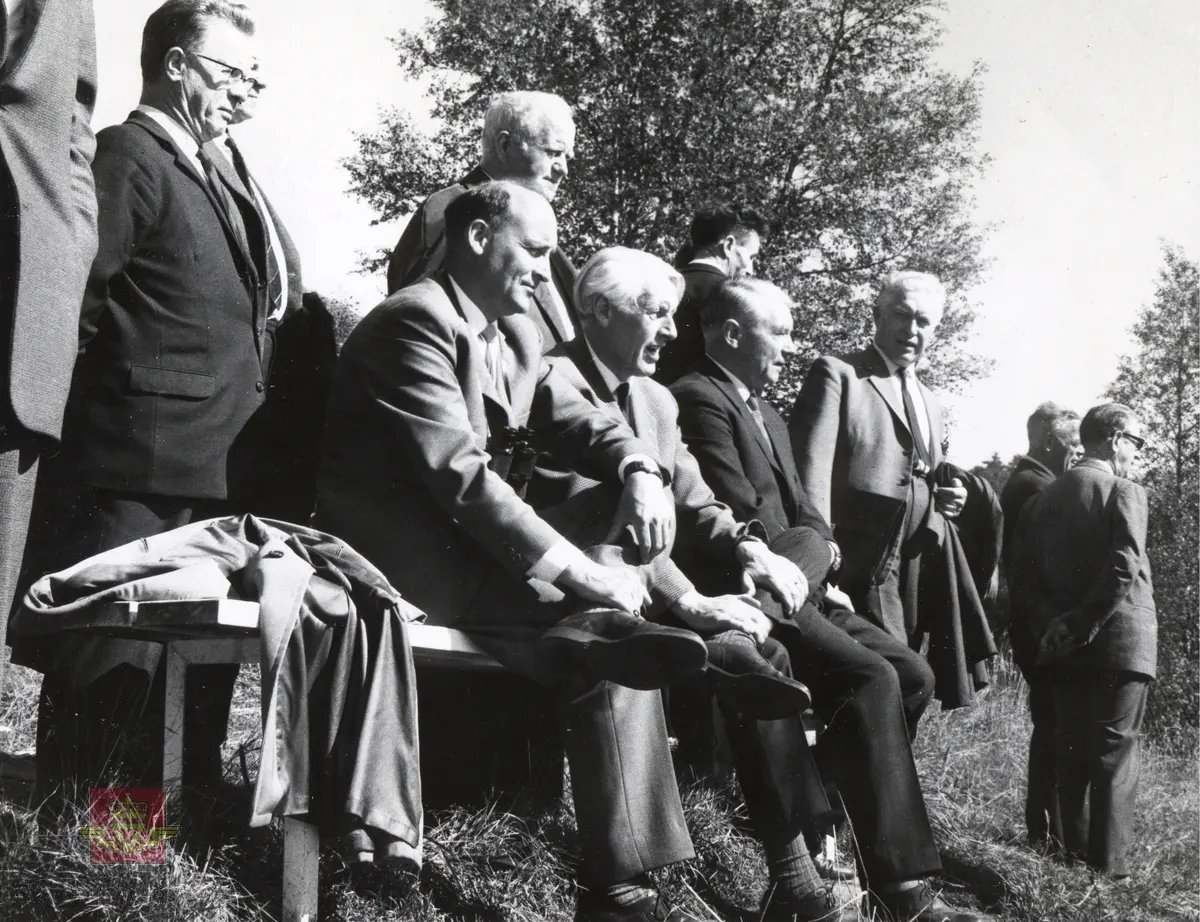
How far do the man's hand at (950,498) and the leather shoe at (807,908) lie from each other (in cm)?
210

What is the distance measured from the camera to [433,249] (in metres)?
4.45

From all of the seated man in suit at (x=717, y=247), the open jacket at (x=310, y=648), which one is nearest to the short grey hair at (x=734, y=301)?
the seated man in suit at (x=717, y=247)

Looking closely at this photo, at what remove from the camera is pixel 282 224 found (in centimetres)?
420

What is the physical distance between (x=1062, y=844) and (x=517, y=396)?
3.08 m

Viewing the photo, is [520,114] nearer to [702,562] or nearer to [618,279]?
[618,279]

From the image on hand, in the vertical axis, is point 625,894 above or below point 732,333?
below

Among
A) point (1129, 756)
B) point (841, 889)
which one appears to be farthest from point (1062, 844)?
point (841, 889)

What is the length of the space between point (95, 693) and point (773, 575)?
1.84 meters

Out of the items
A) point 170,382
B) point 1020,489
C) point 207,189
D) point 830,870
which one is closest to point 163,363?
point 170,382

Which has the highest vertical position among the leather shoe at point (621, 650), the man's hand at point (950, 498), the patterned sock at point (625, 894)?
the man's hand at point (950, 498)

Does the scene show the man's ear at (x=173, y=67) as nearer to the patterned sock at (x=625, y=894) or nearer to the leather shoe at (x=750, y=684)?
Answer: the leather shoe at (x=750, y=684)

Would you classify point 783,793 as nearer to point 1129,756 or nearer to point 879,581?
point 879,581

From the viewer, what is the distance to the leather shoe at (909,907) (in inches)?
151

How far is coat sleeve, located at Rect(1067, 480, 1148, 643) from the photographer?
19.1ft
